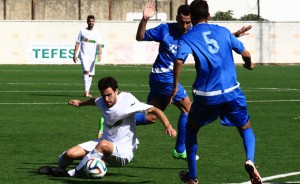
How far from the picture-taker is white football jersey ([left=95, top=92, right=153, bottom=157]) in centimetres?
1138

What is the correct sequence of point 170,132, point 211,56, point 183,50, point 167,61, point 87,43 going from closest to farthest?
point 211,56
point 183,50
point 170,132
point 167,61
point 87,43

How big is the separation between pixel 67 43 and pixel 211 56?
136ft

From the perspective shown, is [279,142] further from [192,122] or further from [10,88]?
[10,88]

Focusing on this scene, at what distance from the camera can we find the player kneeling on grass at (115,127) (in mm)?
11273

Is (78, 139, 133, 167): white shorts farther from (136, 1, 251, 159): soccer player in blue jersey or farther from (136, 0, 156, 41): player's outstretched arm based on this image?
(136, 0, 156, 41): player's outstretched arm

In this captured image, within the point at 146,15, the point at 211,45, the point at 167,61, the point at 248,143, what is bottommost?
the point at 248,143

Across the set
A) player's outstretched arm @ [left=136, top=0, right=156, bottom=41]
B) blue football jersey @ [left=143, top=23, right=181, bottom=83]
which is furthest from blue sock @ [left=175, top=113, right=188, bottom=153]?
player's outstretched arm @ [left=136, top=0, right=156, bottom=41]

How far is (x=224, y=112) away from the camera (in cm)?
1085

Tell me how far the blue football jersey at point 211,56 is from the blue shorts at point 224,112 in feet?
0.49

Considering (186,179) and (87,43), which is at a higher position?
(87,43)

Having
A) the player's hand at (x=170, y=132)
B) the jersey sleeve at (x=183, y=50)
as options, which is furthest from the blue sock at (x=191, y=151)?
the jersey sleeve at (x=183, y=50)

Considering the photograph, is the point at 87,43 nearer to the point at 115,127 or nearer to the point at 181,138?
the point at 181,138

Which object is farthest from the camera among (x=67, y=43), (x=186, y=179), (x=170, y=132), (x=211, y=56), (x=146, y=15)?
(x=67, y=43)

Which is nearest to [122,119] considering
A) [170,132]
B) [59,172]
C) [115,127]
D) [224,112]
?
[115,127]
